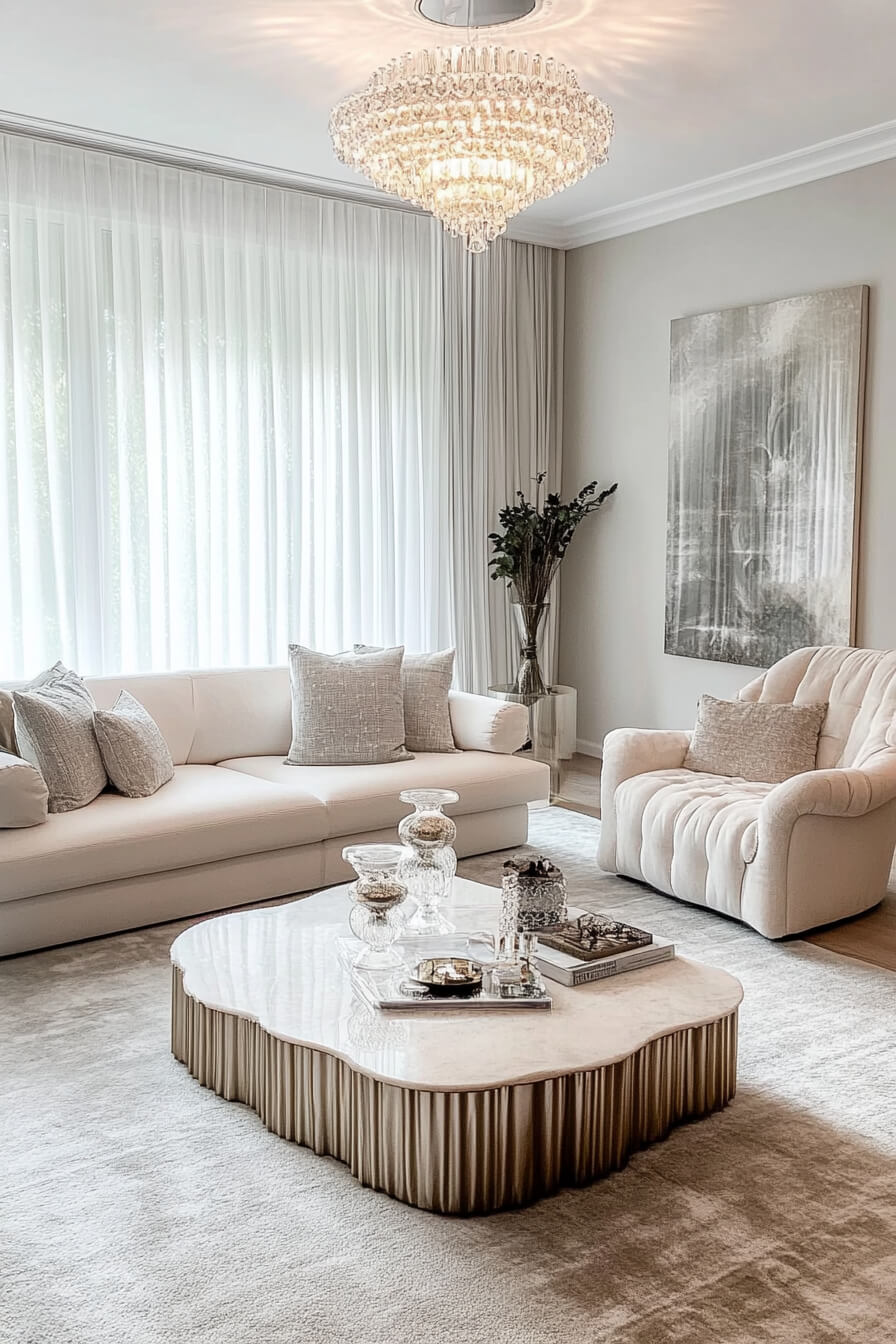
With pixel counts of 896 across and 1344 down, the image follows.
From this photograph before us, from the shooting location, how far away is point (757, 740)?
14.3 feet

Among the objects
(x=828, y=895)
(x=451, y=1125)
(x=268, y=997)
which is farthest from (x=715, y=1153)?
(x=828, y=895)

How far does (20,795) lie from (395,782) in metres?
1.36

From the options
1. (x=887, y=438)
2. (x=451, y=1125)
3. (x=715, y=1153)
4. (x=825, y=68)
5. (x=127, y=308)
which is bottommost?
(x=715, y=1153)

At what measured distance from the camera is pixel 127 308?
504 cm

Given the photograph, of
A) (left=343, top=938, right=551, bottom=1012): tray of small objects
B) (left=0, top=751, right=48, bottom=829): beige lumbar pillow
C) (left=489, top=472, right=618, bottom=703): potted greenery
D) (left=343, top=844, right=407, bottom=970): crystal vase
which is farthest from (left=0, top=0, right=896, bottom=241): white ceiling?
(left=343, top=938, right=551, bottom=1012): tray of small objects

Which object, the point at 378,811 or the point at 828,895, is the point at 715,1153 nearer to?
the point at 828,895

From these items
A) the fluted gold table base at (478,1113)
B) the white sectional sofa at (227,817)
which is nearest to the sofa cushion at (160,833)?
the white sectional sofa at (227,817)

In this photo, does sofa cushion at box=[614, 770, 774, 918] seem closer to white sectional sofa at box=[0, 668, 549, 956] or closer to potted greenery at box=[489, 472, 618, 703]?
white sectional sofa at box=[0, 668, 549, 956]

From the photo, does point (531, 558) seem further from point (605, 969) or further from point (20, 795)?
point (605, 969)

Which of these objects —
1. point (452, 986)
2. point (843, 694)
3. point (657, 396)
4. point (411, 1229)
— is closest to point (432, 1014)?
point (452, 986)

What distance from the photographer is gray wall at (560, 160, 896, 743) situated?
5.03 metres

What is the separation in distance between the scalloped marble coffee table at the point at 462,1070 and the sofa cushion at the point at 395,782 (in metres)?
1.40

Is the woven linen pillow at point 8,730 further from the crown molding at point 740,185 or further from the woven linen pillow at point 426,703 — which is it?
the crown molding at point 740,185

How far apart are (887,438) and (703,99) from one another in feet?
5.11
